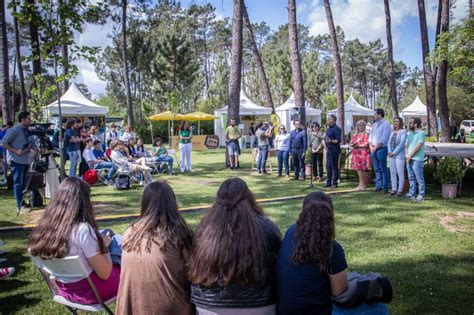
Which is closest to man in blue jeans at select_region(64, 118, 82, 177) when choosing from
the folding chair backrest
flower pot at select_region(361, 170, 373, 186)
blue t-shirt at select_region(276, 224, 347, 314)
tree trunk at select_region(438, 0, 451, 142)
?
flower pot at select_region(361, 170, 373, 186)

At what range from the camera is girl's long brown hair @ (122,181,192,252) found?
8.30 feet

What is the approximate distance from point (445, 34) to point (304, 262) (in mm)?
12427

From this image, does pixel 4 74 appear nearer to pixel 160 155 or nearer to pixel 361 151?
pixel 160 155

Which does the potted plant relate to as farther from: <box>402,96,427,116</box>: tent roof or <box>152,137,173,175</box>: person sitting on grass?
<box>402,96,427,116</box>: tent roof

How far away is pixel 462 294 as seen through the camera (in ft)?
12.8

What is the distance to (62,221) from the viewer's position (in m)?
2.88

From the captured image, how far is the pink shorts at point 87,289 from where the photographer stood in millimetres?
2949

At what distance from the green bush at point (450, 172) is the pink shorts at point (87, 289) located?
25.0 feet

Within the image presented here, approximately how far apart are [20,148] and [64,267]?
18.3 ft

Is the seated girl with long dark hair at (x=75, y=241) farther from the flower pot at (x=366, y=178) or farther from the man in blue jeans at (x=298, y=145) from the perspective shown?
the man in blue jeans at (x=298, y=145)

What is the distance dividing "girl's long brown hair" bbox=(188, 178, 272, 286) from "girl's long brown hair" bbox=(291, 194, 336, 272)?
0.71ft

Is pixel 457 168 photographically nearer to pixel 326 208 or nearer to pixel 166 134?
pixel 326 208

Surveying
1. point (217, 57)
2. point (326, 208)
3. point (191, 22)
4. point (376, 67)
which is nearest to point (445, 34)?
point (326, 208)

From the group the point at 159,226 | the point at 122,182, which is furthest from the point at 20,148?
the point at 159,226
